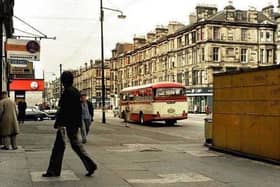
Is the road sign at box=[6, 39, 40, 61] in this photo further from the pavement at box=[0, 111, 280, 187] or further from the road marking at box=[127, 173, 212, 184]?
the road marking at box=[127, 173, 212, 184]

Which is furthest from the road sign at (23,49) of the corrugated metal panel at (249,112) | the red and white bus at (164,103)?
the corrugated metal panel at (249,112)

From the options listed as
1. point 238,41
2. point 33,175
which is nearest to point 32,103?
point 238,41

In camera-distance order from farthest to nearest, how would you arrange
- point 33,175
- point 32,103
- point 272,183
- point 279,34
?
point 279,34 → point 32,103 → point 33,175 → point 272,183

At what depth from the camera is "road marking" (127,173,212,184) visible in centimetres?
1062

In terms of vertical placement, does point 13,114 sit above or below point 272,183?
above

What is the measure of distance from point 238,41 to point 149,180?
254ft

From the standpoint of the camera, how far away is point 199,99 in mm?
84625

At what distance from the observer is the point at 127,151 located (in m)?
17.3

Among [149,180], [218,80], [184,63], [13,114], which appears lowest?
[149,180]

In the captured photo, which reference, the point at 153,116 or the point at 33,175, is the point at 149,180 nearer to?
the point at 33,175

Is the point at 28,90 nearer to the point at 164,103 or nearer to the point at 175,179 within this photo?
the point at 164,103

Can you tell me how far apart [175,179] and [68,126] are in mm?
2383

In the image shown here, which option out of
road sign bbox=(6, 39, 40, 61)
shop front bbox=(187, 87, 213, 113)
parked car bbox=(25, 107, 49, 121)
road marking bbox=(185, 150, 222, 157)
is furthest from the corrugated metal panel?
shop front bbox=(187, 87, 213, 113)

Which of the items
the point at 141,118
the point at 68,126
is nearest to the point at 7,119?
the point at 68,126
